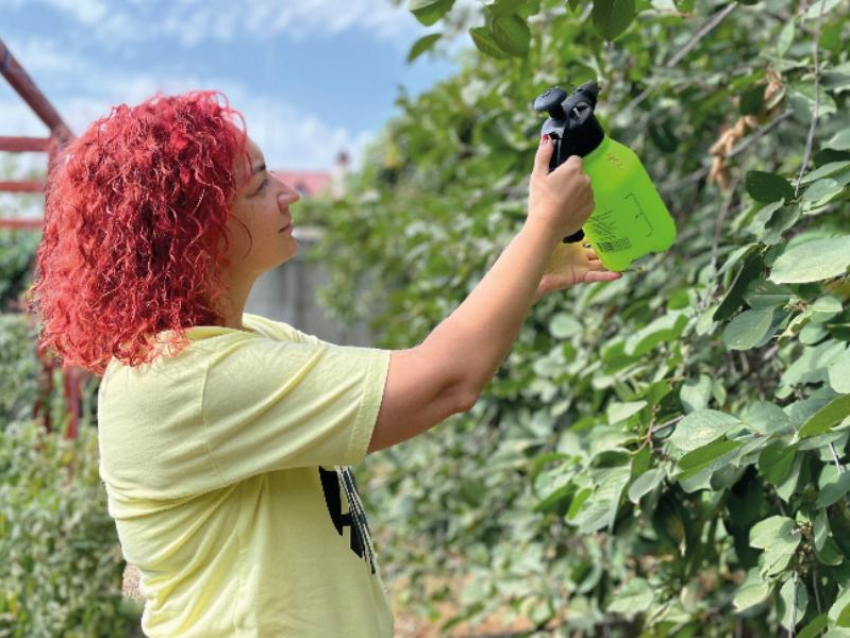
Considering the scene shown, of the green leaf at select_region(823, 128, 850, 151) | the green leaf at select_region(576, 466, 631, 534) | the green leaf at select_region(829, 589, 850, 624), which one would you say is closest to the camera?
the green leaf at select_region(829, 589, 850, 624)

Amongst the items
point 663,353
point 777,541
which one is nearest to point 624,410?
point 663,353

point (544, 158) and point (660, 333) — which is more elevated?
point (544, 158)

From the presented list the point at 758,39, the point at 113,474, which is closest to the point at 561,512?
the point at 113,474

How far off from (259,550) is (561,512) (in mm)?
768

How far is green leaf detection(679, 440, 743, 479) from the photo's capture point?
3.98ft

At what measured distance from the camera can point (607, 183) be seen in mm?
1286

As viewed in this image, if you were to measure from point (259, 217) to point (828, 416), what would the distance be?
0.73 meters

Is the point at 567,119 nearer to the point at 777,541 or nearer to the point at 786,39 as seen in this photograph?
the point at 777,541

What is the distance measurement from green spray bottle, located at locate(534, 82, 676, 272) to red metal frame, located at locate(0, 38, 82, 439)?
1.17m

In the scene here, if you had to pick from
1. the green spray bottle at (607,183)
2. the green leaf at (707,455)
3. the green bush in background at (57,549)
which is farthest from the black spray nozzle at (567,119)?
the green bush in background at (57,549)

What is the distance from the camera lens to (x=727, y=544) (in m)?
1.94

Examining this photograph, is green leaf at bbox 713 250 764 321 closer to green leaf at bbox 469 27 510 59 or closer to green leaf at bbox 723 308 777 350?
green leaf at bbox 723 308 777 350

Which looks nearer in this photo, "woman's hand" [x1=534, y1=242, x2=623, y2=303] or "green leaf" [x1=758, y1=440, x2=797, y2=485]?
"green leaf" [x1=758, y1=440, x2=797, y2=485]

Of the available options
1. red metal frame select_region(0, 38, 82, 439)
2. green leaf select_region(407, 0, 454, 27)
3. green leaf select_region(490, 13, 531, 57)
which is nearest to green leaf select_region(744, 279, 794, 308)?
green leaf select_region(490, 13, 531, 57)
